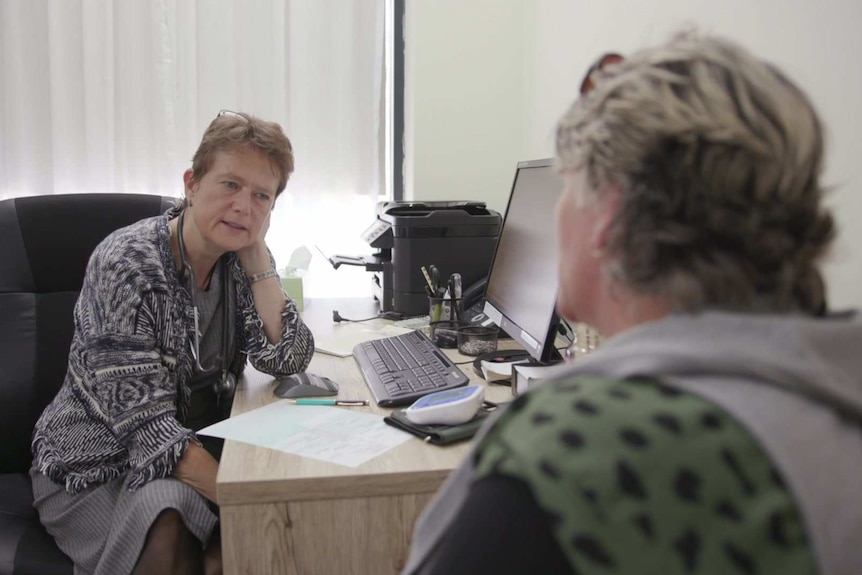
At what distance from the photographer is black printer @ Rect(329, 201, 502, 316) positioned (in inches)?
85.3

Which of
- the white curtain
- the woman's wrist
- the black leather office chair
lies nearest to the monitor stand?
the woman's wrist

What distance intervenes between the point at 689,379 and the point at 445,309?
4.77 ft

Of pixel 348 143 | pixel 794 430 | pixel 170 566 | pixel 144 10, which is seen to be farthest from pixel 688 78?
pixel 144 10

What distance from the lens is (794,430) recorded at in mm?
488

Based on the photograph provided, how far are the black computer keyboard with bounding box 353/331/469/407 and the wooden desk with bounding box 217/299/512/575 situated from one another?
254mm

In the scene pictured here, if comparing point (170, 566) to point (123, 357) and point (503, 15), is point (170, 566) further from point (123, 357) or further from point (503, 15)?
point (503, 15)

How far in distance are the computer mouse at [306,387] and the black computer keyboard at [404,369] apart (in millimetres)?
84

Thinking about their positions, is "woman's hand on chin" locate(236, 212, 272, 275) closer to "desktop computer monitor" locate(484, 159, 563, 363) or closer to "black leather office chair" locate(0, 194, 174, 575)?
"black leather office chair" locate(0, 194, 174, 575)

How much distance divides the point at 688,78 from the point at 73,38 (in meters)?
2.79

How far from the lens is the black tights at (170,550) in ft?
3.99

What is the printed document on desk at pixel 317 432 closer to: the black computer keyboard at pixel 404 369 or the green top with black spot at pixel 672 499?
the black computer keyboard at pixel 404 369

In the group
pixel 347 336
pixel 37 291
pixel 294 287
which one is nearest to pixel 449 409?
pixel 347 336

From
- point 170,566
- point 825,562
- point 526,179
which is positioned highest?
point 526,179

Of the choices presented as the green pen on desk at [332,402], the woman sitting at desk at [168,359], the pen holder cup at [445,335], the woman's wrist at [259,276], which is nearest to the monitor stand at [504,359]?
the pen holder cup at [445,335]
